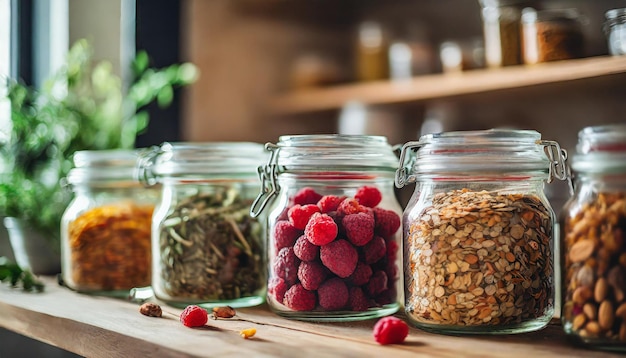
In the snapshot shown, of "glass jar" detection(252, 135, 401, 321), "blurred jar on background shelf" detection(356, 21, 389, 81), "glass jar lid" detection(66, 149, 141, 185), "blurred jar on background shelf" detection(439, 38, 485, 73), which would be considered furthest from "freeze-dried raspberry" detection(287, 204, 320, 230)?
"blurred jar on background shelf" detection(356, 21, 389, 81)

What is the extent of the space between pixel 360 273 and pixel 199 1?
3.99ft

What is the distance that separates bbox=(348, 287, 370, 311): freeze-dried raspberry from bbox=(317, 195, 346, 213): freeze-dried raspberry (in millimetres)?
95

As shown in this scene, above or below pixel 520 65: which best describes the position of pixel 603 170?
below

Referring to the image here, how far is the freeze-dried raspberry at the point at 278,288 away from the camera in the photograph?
0.83 m

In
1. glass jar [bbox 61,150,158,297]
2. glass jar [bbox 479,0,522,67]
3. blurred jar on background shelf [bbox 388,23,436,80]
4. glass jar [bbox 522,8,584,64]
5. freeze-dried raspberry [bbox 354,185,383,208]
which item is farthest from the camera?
blurred jar on background shelf [bbox 388,23,436,80]

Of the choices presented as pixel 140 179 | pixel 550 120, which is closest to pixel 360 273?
pixel 140 179

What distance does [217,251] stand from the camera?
92cm

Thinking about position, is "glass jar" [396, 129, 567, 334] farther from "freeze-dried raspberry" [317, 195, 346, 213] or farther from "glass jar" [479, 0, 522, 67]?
"glass jar" [479, 0, 522, 67]

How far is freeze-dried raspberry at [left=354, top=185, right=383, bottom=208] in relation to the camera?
2.80 ft

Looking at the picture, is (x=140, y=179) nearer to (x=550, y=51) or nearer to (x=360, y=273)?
(x=360, y=273)

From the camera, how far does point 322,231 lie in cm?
78

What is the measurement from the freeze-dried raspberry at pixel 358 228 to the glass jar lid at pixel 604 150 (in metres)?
0.24

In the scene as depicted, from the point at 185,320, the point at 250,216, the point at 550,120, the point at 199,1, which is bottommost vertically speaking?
the point at 185,320

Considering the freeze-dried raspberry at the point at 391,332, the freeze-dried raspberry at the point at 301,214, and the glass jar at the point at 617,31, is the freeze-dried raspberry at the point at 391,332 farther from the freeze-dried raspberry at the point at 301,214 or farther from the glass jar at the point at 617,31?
the glass jar at the point at 617,31
